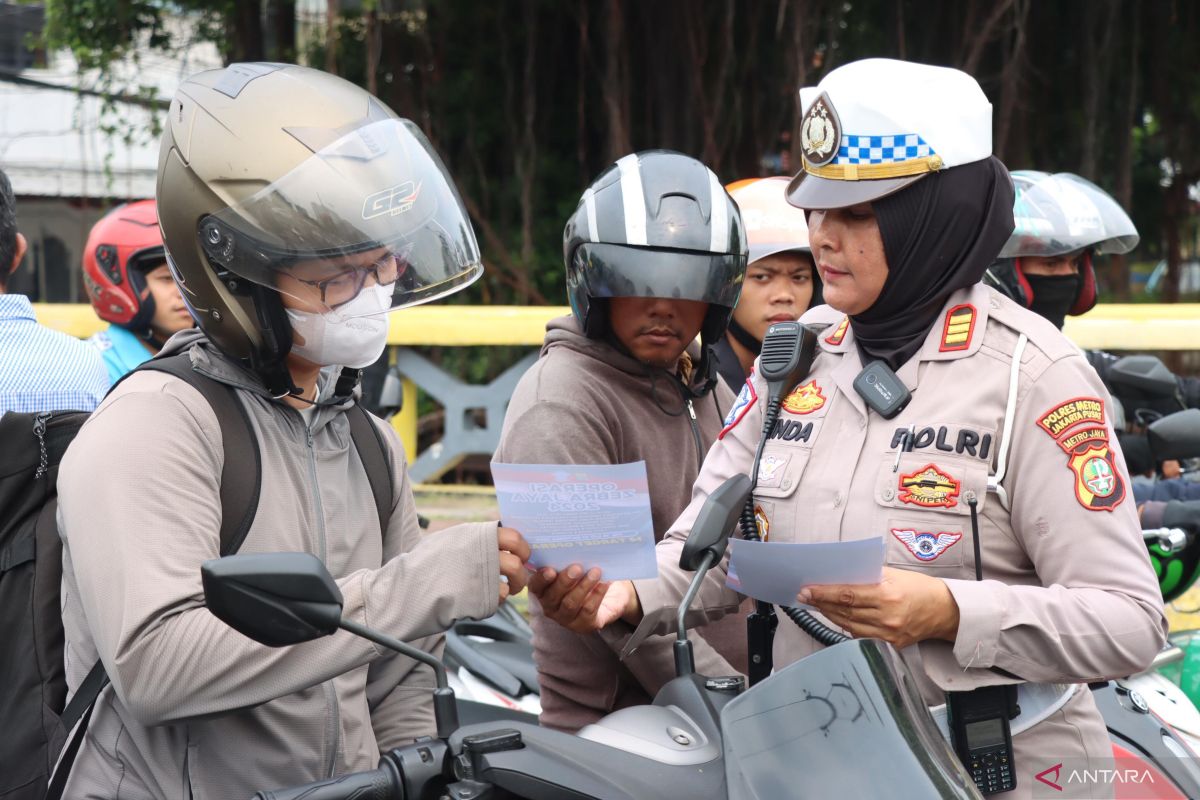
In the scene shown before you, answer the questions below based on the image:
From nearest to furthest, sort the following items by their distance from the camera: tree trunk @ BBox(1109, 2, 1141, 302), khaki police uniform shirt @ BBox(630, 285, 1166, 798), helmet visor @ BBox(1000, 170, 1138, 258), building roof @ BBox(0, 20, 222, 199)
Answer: khaki police uniform shirt @ BBox(630, 285, 1166, 798)
helmet visor @ BBox(1000, 170, 1138, 258)
tree trunk @ BBox(1109, 2, 1141, 302)
building roof @ BBox(0, 20, 222, 199)

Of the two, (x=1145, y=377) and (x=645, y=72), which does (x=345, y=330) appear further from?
(x=645, y=72)

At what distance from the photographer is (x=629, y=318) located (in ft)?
9.91

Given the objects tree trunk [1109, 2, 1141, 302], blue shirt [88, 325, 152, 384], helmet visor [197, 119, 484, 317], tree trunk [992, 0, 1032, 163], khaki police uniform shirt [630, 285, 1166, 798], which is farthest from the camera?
tree trunk [1109, 2, 1141, 302]

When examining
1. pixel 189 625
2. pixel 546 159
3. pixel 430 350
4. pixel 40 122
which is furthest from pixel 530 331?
pixel 40 122

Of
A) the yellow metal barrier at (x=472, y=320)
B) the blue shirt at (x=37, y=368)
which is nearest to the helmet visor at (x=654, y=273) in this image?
the blue shirt at (x=37, y=368)

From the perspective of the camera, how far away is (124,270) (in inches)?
196

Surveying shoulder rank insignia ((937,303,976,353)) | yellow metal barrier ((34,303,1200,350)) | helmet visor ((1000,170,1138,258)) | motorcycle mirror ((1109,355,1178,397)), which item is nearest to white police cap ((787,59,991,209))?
shoulder rank insignia ((937,303,976,353))

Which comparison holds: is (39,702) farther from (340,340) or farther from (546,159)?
(546,159)

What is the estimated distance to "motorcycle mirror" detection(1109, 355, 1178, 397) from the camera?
372 centimetres

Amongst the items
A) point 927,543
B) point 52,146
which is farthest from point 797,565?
point 52,146

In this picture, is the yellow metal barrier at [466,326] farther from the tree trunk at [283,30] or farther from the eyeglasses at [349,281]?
the eyeglasses at [349,281]

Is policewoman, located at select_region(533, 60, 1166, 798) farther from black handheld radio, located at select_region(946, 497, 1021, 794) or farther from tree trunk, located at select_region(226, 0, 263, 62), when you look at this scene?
A: tree trunk, located at select_region(226, 0, 263, 62)

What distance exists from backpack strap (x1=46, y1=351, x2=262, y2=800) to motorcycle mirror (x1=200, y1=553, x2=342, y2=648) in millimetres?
471

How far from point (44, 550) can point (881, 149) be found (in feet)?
5.18
